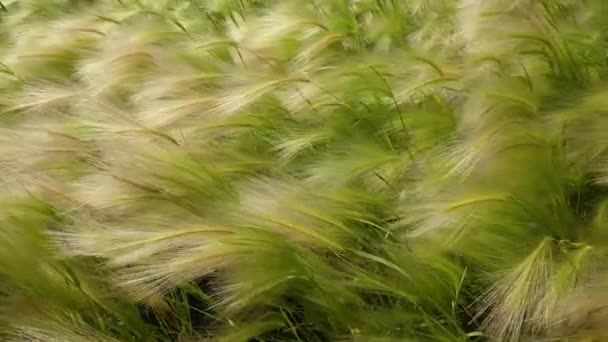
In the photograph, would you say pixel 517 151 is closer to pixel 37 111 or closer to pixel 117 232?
pixel 117 232

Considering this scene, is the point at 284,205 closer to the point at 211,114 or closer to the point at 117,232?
the point at 117,232

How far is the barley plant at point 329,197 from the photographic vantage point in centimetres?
81

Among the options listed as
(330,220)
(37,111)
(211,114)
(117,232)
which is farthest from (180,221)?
(37,111)

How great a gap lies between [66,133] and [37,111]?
220 millimetres

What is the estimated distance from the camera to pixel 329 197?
91 centimetres

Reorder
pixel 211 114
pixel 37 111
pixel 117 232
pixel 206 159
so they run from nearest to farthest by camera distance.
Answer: pixel 117 232 → pixel 206 159 → pixel 211 114 → pixel 37 111

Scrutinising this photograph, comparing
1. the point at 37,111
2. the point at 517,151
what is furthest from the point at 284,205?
the point at 37,111

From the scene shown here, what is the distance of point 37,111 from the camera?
4.28ft

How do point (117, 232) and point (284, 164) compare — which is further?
point (284, 164)

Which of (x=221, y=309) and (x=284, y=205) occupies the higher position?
(x=284, y=205)

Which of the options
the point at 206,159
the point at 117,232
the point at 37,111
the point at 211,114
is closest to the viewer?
the point at 117,232

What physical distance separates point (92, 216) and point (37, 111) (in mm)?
490

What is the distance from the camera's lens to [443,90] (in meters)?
1.17

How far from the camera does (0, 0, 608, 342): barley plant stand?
810 millimetres
